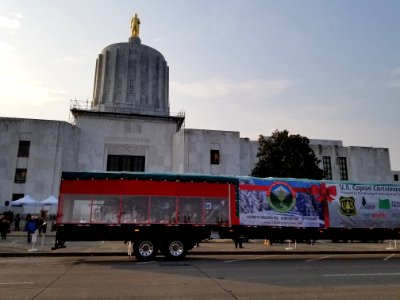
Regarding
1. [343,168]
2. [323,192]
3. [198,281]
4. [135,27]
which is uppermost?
[135,27]

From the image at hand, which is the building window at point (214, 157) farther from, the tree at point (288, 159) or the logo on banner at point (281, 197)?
the logo on banner at point (281, 197)

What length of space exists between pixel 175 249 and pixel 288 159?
16705 millimetres

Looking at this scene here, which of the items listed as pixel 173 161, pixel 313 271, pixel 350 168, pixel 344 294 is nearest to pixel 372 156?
pixel 350 168

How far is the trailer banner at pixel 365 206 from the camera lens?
711 inches

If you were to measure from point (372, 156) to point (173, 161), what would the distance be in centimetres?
2994

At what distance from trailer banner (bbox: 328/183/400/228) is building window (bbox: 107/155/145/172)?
1219 inches

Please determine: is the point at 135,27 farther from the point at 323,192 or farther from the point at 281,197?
the point at 323,192

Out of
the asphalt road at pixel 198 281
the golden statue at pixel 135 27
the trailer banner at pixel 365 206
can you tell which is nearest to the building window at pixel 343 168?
the trailer banner at pixel 365 206

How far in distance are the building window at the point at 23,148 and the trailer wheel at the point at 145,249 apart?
31.9 meters

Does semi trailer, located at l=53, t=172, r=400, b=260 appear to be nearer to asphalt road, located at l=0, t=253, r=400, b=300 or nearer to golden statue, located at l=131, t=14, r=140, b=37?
asphalt road, located at l=0, t=253, r=400, b=300

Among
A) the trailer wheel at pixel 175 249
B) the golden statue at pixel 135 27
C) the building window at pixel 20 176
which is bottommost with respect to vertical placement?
the trailer wheel at pixel 175 249

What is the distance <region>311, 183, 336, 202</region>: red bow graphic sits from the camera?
18125mm

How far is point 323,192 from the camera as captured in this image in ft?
59.7

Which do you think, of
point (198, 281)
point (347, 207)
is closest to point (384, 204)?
point (347, 207)
